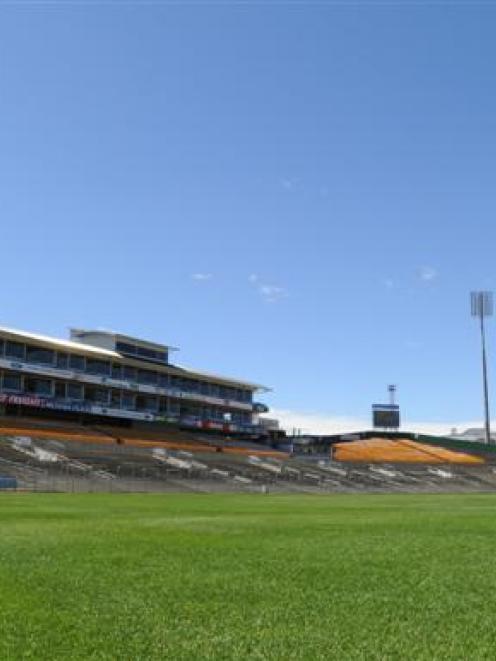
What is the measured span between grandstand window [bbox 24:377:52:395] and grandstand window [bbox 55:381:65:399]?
0.99 metres

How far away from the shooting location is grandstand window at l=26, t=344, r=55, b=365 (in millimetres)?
81625

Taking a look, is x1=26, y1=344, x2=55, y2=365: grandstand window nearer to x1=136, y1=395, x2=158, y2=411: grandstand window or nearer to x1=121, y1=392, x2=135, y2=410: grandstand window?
x1=121, y1=392, x2=135, y2=410: grandstand window

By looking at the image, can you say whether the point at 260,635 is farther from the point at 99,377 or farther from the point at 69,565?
the point at 99,377

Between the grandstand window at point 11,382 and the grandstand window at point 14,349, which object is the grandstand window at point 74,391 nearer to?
the grandstand window at point 11,382

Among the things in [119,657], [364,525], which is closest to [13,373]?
[364,525]

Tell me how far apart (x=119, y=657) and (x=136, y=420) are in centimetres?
9173

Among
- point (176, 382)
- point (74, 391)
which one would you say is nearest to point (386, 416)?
point (176, 382)

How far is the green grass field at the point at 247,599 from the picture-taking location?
5.76 meters

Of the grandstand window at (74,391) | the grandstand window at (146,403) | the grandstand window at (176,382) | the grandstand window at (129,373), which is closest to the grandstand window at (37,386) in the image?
the grandstand window at (74,391)

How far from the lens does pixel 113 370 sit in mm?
92688

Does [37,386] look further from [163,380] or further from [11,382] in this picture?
[163,380]

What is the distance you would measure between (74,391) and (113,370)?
6287 millimetres

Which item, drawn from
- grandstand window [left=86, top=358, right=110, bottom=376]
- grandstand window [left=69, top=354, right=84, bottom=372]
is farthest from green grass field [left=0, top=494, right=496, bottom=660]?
grandstand window [left=86, top=358, right=110, bottom=376]

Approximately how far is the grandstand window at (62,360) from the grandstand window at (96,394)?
16.9ft
